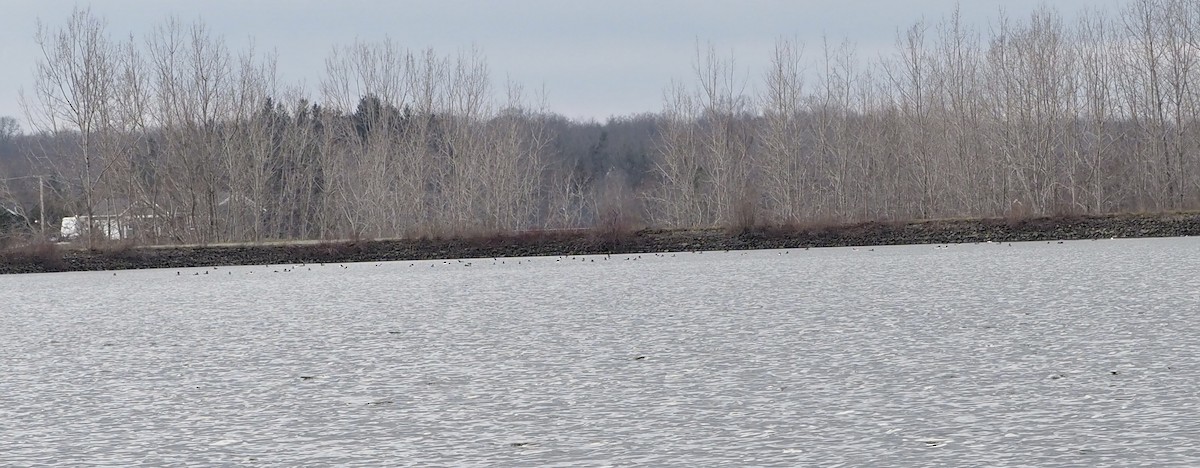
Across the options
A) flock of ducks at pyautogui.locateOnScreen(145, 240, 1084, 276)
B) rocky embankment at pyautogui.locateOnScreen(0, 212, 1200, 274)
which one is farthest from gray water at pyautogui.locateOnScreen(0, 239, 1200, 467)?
rocky embankment at pyautogui.locateOnScreen(0, 212, 1200, 274)

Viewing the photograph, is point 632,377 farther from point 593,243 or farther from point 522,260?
point 593,243

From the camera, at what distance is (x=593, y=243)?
107 ft

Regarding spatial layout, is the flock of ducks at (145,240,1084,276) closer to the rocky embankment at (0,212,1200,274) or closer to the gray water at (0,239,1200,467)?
the rocky embankment at (0,212,1200,274)

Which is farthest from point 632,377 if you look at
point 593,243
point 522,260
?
point 593,243

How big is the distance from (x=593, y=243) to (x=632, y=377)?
2476 centimetres

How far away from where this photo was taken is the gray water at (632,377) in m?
5.59

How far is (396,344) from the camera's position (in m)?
10.3

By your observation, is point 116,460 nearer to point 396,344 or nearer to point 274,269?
point 396,344

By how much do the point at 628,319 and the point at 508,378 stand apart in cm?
415

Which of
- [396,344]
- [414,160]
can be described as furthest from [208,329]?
[414,160]

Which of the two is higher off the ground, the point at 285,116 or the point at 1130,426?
the point at 285,116

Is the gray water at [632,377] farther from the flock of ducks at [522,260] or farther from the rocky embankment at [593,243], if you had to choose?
the rocky embankment at [593,243]

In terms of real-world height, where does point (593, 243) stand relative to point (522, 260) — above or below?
above

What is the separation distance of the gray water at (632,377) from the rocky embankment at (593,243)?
15929 mm
